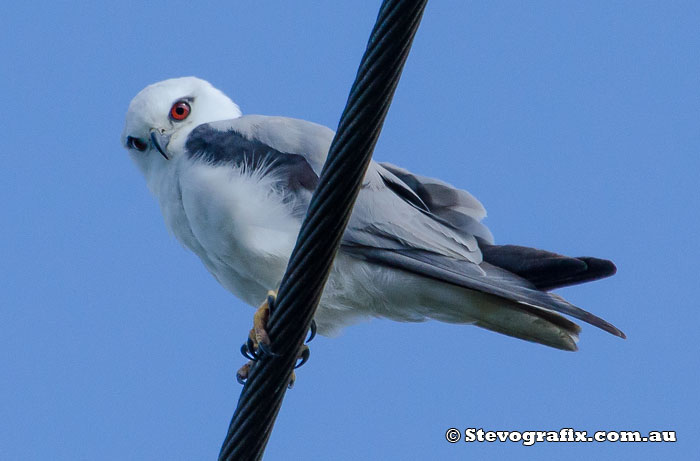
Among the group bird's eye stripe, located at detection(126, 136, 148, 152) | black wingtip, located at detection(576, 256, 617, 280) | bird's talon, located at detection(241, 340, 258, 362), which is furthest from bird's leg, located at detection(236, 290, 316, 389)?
bird's eye stripe, located at detection(126, 136, 148, 152)

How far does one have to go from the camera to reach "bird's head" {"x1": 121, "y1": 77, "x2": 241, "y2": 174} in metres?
4.20

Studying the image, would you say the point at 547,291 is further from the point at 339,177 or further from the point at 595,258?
the point at 339,177

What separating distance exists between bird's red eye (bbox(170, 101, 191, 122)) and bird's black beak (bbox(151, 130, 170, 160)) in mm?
139

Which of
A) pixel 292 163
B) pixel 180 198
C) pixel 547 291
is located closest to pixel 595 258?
pixel 547 291

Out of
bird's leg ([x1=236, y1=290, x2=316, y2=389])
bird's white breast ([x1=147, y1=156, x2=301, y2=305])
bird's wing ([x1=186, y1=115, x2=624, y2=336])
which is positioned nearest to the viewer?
bird's leg ([x1=236, y1=290, x2=316, y2=389])

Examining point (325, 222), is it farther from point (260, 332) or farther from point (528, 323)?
point (528, 323)

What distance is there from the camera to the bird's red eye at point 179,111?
14.1 ft

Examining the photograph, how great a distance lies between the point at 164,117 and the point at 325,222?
230 cm

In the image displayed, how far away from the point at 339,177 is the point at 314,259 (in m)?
0.23

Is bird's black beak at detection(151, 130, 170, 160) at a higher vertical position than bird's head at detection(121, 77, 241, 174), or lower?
lower

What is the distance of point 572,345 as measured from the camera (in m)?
Result: 3.45

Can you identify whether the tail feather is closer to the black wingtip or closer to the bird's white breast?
the black wingtip

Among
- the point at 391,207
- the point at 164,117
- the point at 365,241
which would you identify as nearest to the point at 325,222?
the point at 365,241

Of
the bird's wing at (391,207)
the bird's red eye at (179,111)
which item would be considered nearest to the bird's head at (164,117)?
the bird's red eye at (179,111)
